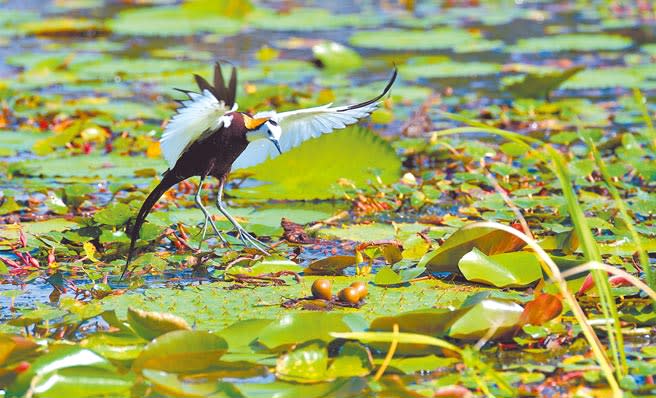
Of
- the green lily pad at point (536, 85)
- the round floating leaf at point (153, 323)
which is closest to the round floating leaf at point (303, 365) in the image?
the round floating leaf at point (153, 323)

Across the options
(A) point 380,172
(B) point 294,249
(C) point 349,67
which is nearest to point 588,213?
(A) point 380,172

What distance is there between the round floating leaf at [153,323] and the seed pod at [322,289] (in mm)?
495

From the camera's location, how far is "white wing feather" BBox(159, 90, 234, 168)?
107 inches

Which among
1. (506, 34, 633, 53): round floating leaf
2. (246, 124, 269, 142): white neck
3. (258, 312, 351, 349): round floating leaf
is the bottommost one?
(258, 312, 351, 349): round floating leaf

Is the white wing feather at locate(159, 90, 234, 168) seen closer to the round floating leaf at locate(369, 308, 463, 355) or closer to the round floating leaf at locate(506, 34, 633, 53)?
the round floating leaf at locate(369, 308, 463, 355)

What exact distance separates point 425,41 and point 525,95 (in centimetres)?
196

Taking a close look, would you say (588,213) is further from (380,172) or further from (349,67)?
(349,67)

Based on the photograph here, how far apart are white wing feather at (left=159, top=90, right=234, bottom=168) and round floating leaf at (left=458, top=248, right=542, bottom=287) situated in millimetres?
779

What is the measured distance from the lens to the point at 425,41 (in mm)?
7957

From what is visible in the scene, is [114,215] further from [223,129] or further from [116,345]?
[116,345]

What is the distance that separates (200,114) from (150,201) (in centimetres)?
50

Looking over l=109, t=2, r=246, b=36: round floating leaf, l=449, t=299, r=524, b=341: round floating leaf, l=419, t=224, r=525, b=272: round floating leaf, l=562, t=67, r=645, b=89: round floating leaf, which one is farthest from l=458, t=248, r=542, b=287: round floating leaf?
l=109, t=2, r=246, b=36: round floating leaf

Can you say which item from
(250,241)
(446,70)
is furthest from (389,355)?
(446,70)

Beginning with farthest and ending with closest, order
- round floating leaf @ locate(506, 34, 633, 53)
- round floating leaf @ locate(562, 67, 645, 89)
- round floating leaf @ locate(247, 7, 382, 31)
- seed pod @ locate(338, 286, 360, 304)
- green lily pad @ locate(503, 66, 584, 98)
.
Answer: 1. round floating leaf @ locate(247, 7, 382, 31)
2. round floating leaf @ locate(506, 34, 633, 53)
3. round floating leaf @ locate(562, 67, 645, 89)
4. green lily pad @ locate(503, 66, 584, 98)
5. seed pod @ locate(338, 286, 360, 304)
